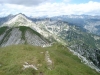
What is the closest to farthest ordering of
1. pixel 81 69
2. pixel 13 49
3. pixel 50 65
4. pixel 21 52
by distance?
1. pixel 50 65
2. pixel 81 69
3. pixel 21 52
4. pixel 13 49

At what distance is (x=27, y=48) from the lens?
311 feet

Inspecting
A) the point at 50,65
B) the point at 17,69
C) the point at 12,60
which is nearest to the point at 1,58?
the point at 12,60

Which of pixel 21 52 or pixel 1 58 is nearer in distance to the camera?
pixel 1 58

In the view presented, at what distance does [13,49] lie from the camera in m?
94.3

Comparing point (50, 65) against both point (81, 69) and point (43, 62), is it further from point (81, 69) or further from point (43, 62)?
point (81, 69)

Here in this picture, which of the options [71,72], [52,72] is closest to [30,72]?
[52,72]

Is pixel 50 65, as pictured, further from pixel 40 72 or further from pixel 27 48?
pixel 27 48

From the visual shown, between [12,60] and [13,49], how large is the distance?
17076mm

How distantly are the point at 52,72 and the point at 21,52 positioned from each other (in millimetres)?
25896

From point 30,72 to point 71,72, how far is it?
50.1 ft

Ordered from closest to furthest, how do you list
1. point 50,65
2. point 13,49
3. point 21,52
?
point 50,65 < point 21,52 < point 13,49

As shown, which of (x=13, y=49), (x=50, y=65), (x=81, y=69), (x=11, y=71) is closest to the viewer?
(x=11, y=71)

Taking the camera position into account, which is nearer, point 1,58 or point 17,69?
point 17,69

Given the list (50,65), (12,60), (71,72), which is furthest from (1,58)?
(71,72)
